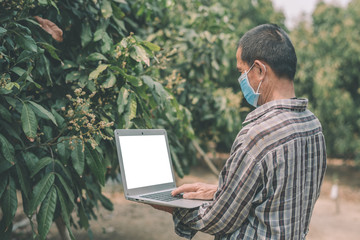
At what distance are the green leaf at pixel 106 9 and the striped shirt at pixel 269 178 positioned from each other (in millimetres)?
1449

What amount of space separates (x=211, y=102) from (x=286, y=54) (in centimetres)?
289

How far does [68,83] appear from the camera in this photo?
104 inches

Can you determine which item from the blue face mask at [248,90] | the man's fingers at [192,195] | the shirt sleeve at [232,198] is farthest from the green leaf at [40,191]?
the blue face mask at [248,90]

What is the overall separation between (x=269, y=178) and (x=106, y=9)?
5.64 ft

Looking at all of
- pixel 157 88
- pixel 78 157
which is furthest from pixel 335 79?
pixel 78 157

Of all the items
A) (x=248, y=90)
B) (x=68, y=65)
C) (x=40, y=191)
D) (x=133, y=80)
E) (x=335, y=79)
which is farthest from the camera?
(x=335, y=79)

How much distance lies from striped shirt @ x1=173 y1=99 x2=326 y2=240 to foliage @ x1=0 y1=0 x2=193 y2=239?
33.6 inches

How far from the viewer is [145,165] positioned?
2010 millimetres

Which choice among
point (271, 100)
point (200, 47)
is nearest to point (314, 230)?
point (200, 47)

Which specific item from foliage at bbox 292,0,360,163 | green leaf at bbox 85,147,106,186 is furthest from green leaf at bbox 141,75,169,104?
foliage at bbox 292,0,360,163

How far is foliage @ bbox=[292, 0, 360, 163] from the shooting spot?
958 centimetres

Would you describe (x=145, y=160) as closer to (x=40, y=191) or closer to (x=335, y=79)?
(x=40, y=191)

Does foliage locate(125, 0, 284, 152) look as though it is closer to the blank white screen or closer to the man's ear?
the blank white screen

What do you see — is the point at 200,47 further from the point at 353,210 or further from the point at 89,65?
the point at 353,210
